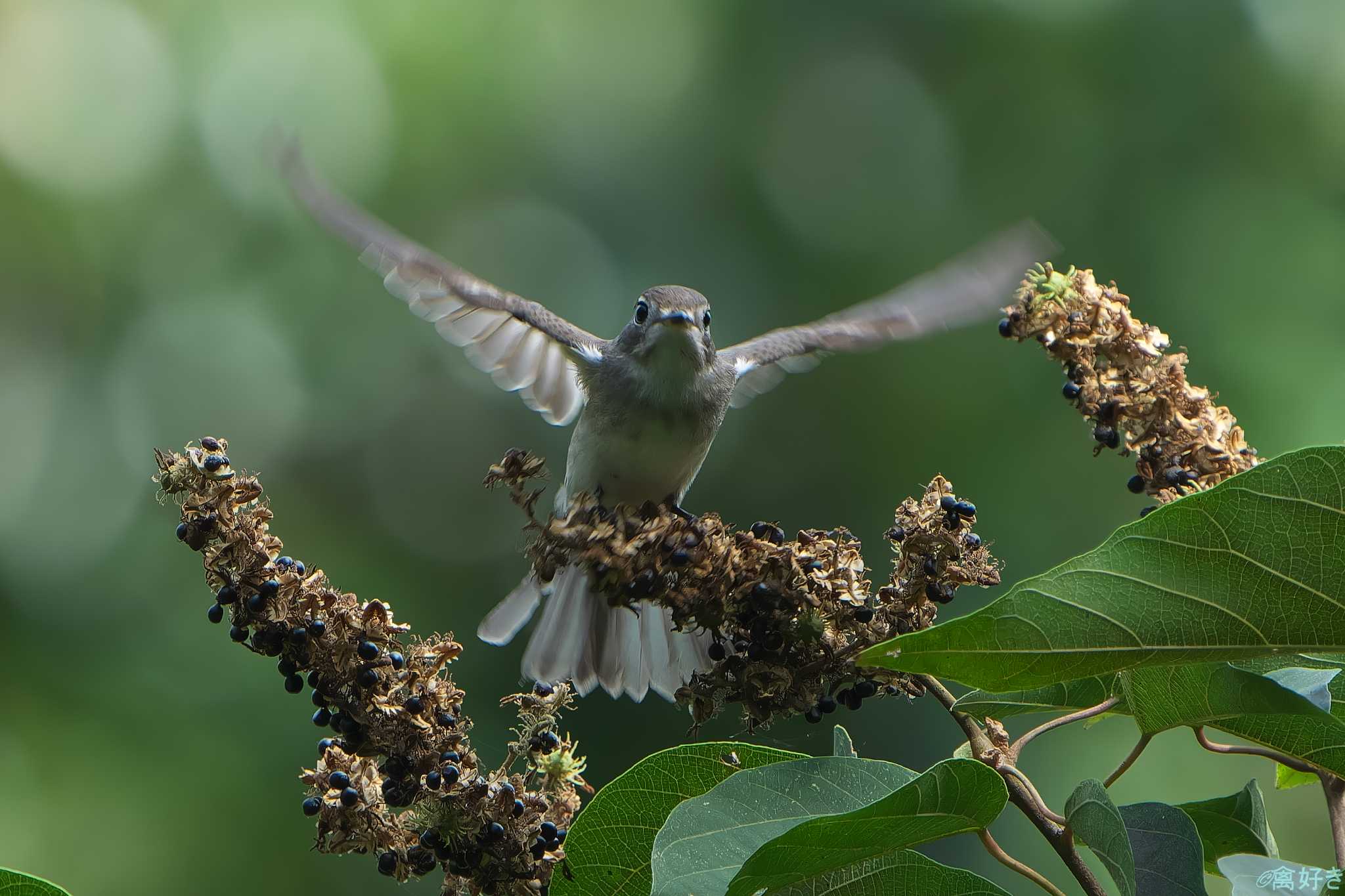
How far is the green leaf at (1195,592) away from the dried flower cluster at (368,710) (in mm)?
902

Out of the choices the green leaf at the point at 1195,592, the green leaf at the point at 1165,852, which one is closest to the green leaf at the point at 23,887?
the green leaf at the point at 1195,592

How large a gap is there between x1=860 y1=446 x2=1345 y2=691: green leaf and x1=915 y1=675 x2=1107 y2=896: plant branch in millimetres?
261

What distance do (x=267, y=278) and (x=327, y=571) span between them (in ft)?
10.4

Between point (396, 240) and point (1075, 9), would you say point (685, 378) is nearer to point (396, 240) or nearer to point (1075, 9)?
point (396, 240)

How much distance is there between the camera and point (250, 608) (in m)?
2.47

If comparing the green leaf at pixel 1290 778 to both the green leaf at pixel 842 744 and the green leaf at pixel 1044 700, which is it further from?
the green leaf at pixel 842 744

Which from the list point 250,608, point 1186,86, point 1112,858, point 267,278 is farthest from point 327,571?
point 1186,86

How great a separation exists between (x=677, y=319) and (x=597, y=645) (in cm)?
125

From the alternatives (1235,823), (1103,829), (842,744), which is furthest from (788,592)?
(1235,823)

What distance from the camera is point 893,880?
220 centimetres

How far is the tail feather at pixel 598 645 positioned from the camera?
4270 millimetres

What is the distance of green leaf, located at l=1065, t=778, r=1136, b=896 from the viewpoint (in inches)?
78.5

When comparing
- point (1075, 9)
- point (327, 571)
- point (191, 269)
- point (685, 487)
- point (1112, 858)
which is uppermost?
point (1075, 9)

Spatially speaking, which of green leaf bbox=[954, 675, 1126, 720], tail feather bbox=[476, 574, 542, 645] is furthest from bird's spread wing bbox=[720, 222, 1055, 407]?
green leaf bbox=[954, 675, 1126, 720]
